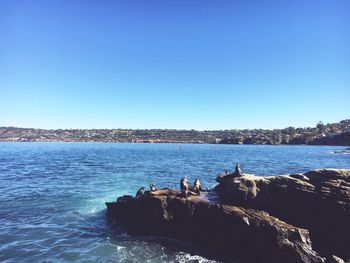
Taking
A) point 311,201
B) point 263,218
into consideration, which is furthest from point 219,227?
point 311,201

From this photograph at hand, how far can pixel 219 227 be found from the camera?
16828 millimetres

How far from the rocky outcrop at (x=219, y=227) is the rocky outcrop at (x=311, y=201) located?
39.7 inches

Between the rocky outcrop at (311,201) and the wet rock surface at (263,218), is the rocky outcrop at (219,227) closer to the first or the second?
the wet rock surface at (263,218)

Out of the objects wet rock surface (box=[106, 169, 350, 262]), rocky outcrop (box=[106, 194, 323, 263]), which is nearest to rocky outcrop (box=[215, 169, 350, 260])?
wet rock surface (box=[106, 169, 350, 262])

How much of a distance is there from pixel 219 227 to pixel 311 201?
18.1ft

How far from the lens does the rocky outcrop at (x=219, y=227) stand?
1499 centimetres

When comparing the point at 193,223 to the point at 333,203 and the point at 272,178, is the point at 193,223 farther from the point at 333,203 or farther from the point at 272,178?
the point at 333,203

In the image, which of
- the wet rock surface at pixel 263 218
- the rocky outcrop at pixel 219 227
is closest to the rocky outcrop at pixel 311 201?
the wet rock surface at pixel 263 218

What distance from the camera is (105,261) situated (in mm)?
14766

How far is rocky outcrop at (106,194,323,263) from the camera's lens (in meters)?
15.0

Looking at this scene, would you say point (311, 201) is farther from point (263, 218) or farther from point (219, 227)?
point (219, 227)

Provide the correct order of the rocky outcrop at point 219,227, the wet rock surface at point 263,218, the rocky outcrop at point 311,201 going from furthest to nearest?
the rocky outcrop at point 311,201
the wet rock surface at point 263,218
the rocky outcrop at point 219,227

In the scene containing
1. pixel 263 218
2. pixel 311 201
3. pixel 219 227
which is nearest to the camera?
pixel 263 218

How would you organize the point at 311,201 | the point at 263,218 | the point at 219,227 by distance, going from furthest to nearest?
the point at 311,201
the point at 219,227
the point at 263,218
